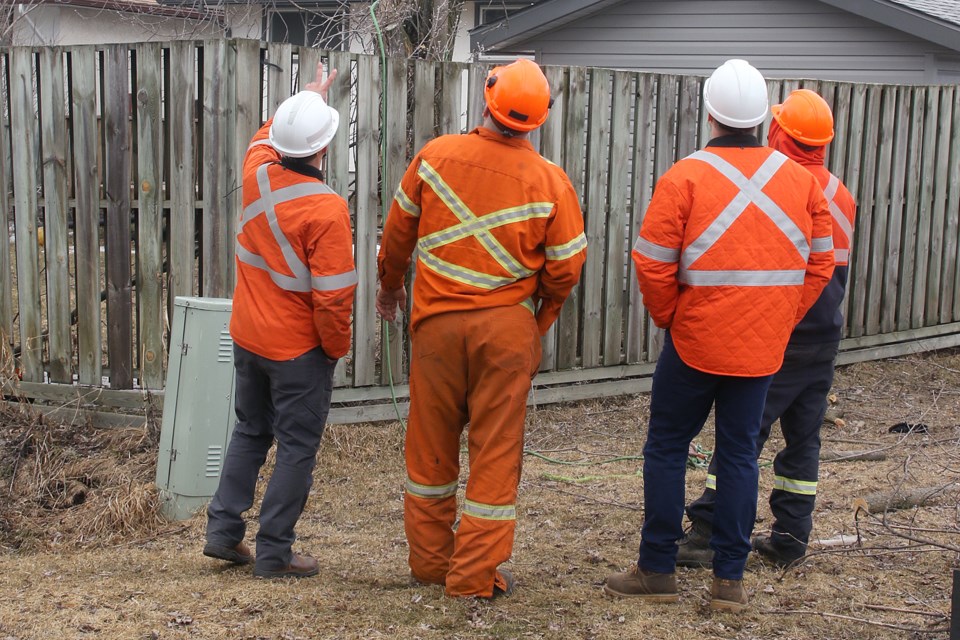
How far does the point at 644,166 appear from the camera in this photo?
7.72 metres

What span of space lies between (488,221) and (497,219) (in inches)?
1.5

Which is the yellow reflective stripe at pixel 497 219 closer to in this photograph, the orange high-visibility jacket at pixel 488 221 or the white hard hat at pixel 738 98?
the orange high-visibility jacket at pixel 488 221

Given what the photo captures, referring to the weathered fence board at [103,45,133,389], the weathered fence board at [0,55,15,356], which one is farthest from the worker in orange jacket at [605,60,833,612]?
the weathered fence board at [0,55,15,356]

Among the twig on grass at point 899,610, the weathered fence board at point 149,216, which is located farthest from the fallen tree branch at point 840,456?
the weathered fence board at point 149,216

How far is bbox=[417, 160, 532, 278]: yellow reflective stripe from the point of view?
4113 millimetres

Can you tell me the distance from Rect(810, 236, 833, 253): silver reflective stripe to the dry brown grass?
1.16 m

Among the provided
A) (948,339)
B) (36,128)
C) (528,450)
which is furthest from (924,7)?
(36,128)

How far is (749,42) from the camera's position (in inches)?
493

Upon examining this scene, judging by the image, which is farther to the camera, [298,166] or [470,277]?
[298,166]

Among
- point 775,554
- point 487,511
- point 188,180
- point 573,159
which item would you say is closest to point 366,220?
point 188,180

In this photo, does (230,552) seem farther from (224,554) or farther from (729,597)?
(729,597)

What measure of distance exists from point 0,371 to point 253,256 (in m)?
2.96

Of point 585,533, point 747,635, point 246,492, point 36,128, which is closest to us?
point 747,635

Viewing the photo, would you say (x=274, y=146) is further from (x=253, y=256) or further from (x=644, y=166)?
(x=644, y=166)
